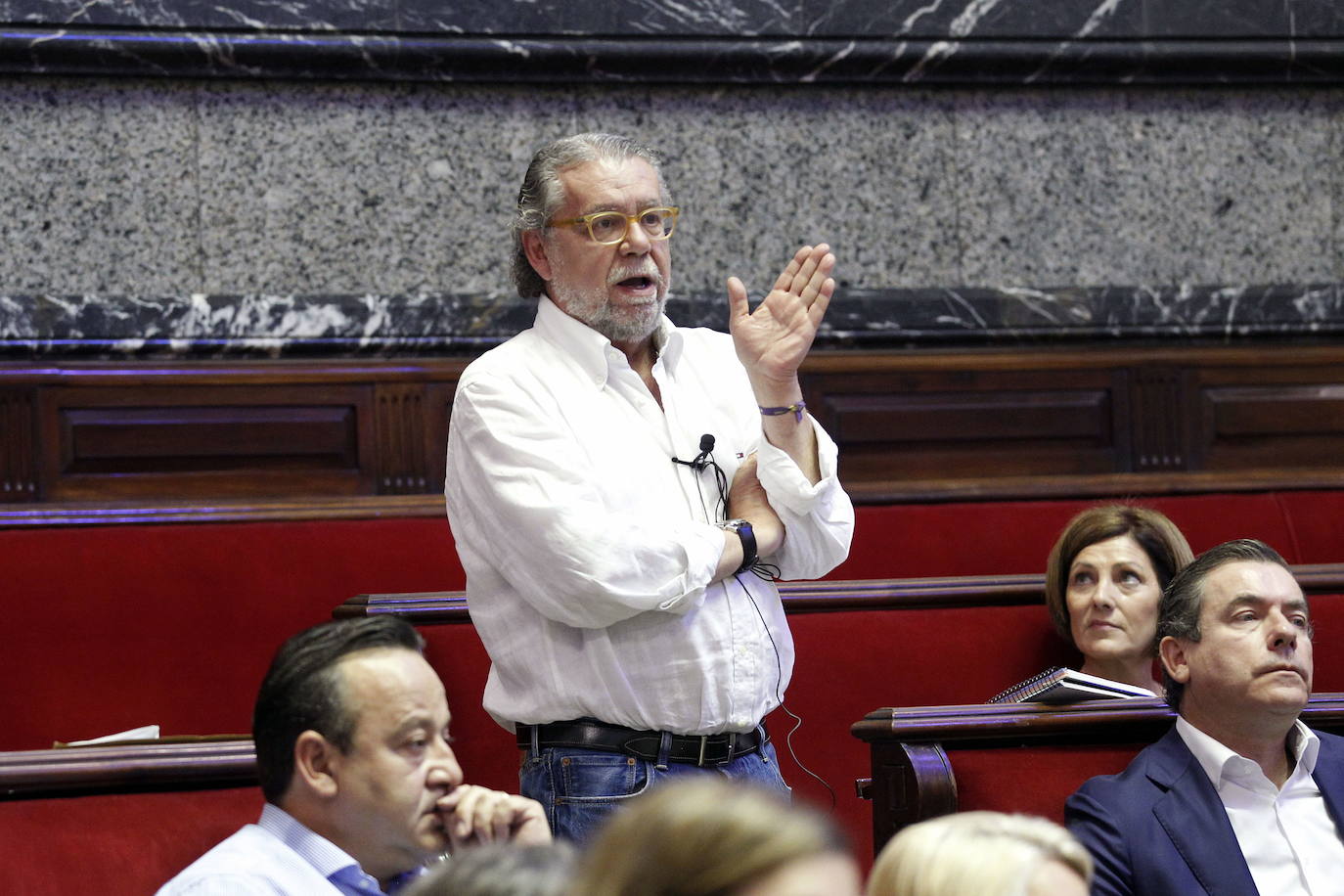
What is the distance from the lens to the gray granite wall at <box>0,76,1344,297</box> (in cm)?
243

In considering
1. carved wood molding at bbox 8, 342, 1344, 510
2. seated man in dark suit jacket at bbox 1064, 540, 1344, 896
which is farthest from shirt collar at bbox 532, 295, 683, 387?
carved wood molding at bbox 8, 342, 1344, 510

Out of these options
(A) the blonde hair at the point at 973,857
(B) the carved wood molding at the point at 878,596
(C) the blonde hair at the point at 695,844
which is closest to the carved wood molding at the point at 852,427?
(B) the carved wood molding at the point at 878,596

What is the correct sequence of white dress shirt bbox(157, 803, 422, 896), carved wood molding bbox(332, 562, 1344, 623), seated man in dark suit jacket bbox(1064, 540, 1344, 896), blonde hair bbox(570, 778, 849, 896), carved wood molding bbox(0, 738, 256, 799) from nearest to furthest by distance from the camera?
blonde hair bbox(570, 778, 849, 896) → white dress shirt bbox(157, 803, 422, 896) → carved wood molding bbox(0, 738, 256, 799) → seated man in dark suit jacket bbox(1064, 540, 1344, 896) → carved wood molding bbox(332, 562, 1344, 623)

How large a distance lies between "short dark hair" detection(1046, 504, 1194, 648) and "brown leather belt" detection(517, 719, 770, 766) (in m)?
0.60

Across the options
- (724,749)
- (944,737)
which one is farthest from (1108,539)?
(724,749)

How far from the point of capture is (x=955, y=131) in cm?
266

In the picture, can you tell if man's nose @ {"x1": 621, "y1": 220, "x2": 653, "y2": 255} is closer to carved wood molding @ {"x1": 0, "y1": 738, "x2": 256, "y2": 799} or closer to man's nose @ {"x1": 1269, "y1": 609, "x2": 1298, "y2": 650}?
carved wood molding @ {"x1": 0, "y1": 738, "x2": 256, "y2": 799}

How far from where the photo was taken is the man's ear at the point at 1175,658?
1.45 metres

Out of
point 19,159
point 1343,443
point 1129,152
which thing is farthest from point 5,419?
point 1343,443

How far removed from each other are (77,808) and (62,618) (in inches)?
29.3

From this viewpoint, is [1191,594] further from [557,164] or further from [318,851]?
[318,851]

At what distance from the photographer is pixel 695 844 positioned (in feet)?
1.76

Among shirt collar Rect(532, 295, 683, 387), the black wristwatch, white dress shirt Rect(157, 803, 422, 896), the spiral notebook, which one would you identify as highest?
shirt collar Rect(532, 295, 683, 387)

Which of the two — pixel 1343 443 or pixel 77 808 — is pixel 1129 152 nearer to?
pixel 1343 443
